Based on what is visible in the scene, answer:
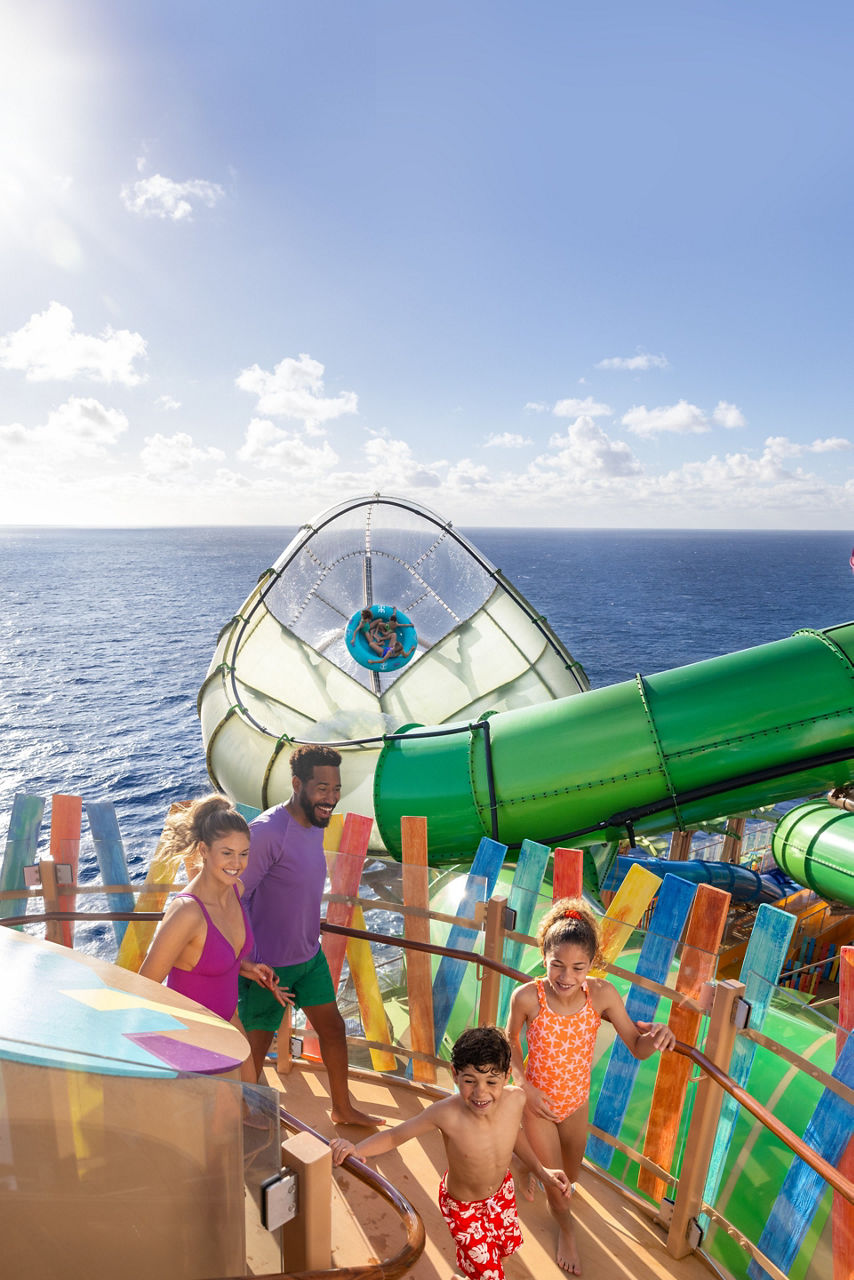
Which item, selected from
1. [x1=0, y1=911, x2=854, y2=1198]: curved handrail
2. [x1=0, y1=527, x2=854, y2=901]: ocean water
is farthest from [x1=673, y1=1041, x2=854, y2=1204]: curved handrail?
[x1=0, y1=527, x2=854, y2=901]: ocean water

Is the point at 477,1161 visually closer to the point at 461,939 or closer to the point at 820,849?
the point at 461,939

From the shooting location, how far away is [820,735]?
23.7 ft

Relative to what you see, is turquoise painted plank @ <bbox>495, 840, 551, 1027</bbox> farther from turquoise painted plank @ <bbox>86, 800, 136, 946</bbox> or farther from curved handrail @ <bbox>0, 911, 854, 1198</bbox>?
turquoise painted plank @ <bbox>86, 800, 136, 946</bbox>

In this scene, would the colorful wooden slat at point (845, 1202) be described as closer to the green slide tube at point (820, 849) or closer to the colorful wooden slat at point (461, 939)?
the colorful wooden slat at point (461, 939)

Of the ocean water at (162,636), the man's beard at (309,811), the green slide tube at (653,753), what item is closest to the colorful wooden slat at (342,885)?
the man's beard at (309,811)

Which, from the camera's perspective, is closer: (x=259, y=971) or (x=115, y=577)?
(x=259, y=971)

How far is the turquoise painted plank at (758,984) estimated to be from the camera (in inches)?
135

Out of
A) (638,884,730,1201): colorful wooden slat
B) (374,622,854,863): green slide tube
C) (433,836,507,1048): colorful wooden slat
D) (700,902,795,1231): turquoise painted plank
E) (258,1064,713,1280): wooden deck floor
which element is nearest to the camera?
(258,1064,713,1280): wooden deck floor

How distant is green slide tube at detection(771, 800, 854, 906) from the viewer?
1045cm

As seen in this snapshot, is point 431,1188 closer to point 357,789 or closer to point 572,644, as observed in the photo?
point 357,789

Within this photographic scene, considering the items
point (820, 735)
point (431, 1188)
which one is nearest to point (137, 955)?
point (431, 1188)

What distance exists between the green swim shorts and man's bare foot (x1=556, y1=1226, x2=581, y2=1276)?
1.44 meters

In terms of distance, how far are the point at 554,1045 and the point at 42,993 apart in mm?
2248

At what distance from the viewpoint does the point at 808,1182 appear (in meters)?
3.26
